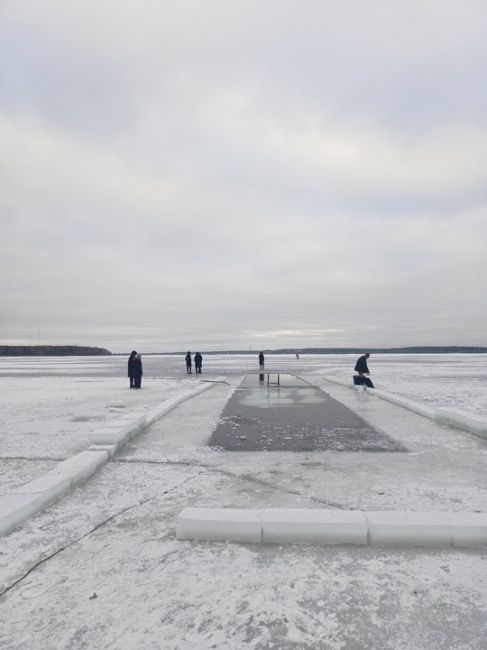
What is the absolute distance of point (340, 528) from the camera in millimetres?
3787

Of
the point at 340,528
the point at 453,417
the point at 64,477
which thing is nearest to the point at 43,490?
the point at 64,477

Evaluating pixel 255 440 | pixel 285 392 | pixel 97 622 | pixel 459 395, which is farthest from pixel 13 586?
pixel 459 395

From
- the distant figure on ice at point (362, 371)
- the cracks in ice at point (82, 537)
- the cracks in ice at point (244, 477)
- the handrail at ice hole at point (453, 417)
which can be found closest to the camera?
the cracks in ice at point (82, 537)

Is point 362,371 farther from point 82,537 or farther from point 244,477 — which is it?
point 82,537

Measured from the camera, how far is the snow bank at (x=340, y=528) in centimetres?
372

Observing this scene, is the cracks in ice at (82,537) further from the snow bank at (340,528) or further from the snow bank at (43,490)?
the snow bank at (340,528)

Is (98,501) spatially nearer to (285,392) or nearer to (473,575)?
(473,575)

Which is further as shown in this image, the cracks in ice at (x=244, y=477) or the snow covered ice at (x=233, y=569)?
the cracks in ice at (x=244, y=477)

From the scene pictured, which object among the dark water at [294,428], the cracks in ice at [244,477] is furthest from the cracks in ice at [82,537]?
the dark water at [294,428]

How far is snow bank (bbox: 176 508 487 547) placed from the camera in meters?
3.72

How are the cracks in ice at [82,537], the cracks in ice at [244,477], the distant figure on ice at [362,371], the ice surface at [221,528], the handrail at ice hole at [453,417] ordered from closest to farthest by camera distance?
the cracks in ice at [82,537] → the ice surface at [221,528] → the cracks in ice at [244,477] → the handrail at ice hole at [453,417] → the distant figure on ice at [362,371]

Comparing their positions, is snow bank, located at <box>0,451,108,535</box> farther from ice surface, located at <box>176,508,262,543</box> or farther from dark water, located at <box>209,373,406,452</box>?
dark water, located at <box>209,373,406,452</box>

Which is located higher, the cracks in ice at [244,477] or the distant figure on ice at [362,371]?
the distant figure on ice at [362,371]

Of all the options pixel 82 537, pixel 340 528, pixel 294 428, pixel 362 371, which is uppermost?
pixel 362 371
